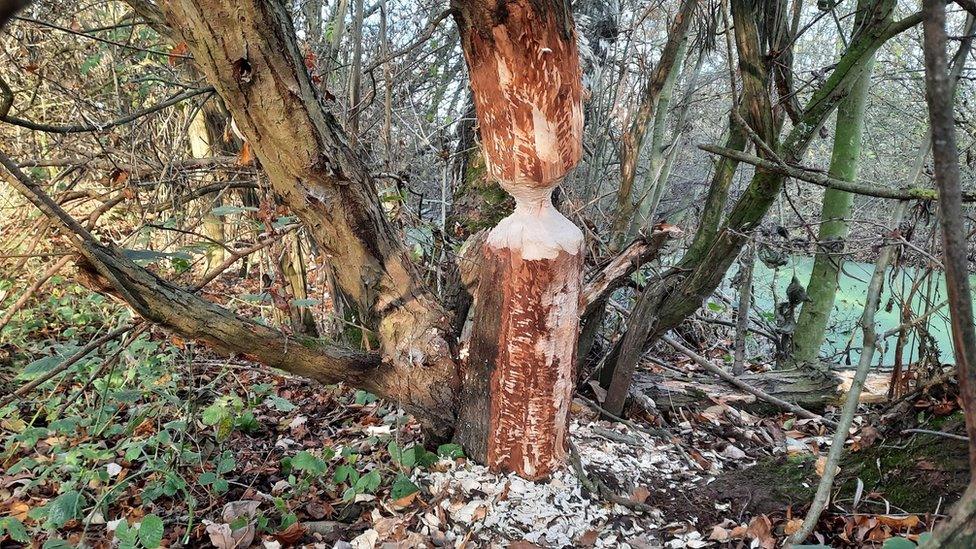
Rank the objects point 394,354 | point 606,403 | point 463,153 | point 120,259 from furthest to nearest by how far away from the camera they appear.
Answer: point 463,153 → point 606,403 → point 394,354 → point 120,259

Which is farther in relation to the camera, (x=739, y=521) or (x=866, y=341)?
(x=739, y=521)

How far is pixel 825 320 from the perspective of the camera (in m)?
3.66

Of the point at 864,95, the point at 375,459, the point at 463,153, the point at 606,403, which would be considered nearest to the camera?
the point at 375,459

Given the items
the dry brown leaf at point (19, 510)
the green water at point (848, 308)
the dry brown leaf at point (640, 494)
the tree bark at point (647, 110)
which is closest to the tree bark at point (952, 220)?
the dry brown leaf at point (640, 494)

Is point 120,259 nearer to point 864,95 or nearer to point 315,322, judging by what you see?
point 315,322

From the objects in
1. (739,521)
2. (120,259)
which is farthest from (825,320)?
(120,259)

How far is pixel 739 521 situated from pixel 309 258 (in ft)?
10.6

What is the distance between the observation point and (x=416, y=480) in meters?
2.21

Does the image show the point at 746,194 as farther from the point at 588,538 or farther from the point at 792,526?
the point at 588,538

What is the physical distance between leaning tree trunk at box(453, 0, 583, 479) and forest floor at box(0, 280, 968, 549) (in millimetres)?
204

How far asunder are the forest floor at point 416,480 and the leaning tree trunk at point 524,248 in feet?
0.67

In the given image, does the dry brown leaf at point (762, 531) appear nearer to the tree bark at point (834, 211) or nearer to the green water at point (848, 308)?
the tree bark at point (834, 211)

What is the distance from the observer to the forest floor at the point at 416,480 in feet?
6.15

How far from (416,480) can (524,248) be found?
1.02 m
